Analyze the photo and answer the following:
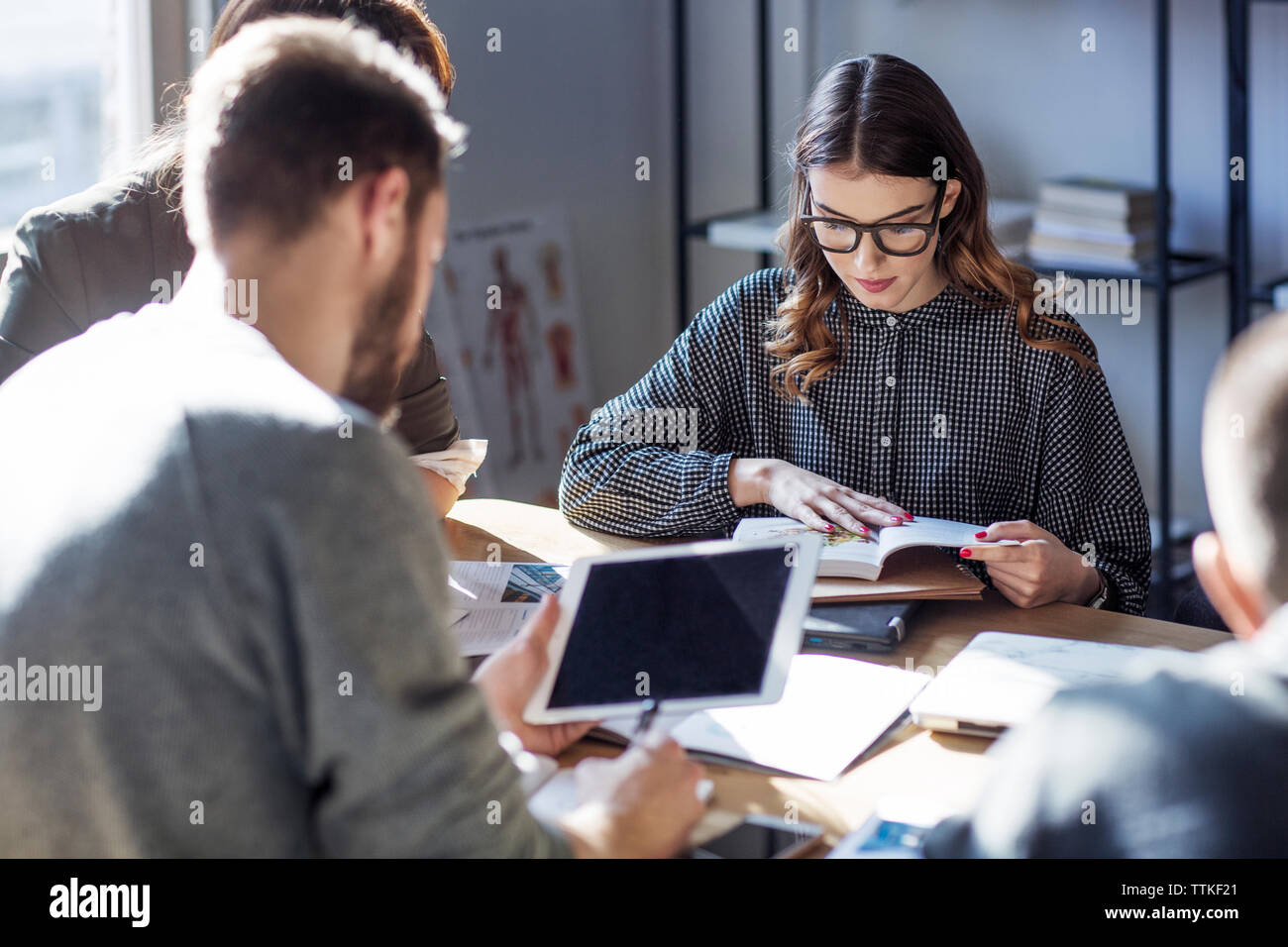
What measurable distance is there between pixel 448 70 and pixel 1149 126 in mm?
1991

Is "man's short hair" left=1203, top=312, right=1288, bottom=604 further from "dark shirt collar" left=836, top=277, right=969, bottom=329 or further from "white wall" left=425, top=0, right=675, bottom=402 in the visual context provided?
"white wall" left=425, top=0, right=675, bottom=402

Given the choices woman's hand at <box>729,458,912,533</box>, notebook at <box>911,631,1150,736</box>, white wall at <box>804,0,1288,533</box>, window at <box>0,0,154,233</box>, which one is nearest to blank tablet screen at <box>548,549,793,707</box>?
notebook at <box>911,631,1150,736</box>

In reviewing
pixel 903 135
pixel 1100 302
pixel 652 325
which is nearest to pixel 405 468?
pixel 903 135

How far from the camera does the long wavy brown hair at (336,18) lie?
178 centimetres

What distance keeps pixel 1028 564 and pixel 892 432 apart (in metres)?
0.48

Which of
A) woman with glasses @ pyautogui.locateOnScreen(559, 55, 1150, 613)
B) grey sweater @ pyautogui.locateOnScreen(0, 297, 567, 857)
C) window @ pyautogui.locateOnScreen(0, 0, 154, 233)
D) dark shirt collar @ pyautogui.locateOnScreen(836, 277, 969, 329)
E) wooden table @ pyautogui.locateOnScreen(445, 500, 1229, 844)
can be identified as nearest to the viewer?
grey sweater @ pyautogui.locateOnScreen(0, 297, 567, 857)

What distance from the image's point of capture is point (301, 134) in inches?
37.3

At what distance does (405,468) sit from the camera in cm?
87

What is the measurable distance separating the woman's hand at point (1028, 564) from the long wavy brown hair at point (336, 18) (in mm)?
903

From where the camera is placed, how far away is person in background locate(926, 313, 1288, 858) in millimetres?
848

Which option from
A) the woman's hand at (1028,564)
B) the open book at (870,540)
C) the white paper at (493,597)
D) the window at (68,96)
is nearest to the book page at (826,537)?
the open book at (870,540)

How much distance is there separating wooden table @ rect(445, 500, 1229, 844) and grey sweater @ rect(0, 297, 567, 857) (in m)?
0.42

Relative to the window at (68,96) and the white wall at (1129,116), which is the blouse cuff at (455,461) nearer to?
the window at (68,96)
